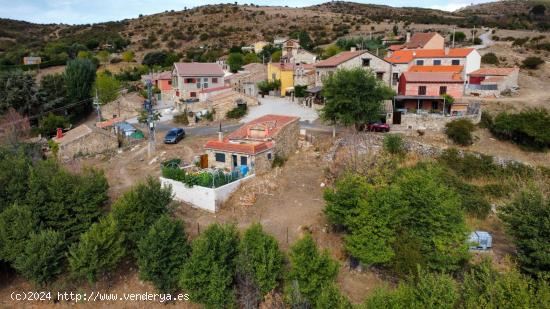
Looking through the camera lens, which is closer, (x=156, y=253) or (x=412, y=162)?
(x=156, y=253)

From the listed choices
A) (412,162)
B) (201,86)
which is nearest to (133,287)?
(412,162)

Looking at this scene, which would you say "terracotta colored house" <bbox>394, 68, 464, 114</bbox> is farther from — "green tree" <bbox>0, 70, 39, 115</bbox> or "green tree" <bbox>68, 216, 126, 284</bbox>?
→ "green tree" <bbox>0, 70, 39, 115</bbox>

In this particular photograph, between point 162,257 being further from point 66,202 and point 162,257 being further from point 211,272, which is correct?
point 66,202

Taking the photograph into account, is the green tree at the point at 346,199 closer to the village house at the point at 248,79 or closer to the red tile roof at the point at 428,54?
the red tile roof at the point at 428,54

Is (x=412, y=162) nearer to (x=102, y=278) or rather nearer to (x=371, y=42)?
(x=102, y=278)

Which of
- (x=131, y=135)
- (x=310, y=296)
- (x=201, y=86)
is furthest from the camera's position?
(x=201, y=86)

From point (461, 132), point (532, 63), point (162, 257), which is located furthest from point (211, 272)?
point (532, 63)

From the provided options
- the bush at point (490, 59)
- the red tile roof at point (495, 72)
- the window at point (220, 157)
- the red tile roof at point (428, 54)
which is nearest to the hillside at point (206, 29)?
the bush at point (490, 59)
